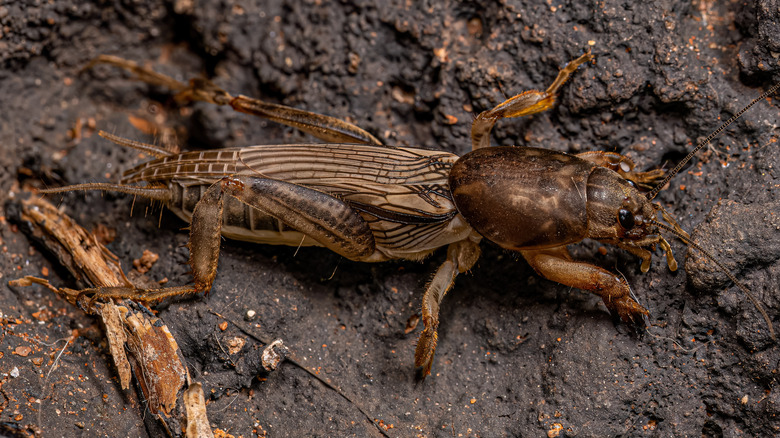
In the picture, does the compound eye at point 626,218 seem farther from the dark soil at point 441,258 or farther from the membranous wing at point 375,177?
the membranous wing at point 375,177

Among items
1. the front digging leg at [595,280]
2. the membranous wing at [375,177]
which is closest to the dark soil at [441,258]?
the front digging leg at [595,280]

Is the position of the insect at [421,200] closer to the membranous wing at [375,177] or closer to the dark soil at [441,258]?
the membranous wing at [375,177]

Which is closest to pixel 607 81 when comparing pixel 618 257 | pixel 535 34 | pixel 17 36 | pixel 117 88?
pixel 535 34

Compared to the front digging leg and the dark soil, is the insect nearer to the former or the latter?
the front digging leg

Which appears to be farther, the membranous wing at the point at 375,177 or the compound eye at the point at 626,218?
the membranous wing at the point at 375,177

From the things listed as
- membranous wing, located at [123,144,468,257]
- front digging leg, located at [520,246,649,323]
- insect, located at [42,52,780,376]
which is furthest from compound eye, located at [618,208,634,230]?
membranous wing, located at [123,144,468,257]

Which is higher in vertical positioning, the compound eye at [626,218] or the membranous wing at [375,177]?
the compound eye at [626,218]

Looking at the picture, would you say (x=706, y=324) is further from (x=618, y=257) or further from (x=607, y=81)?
(x=607, y=81)
